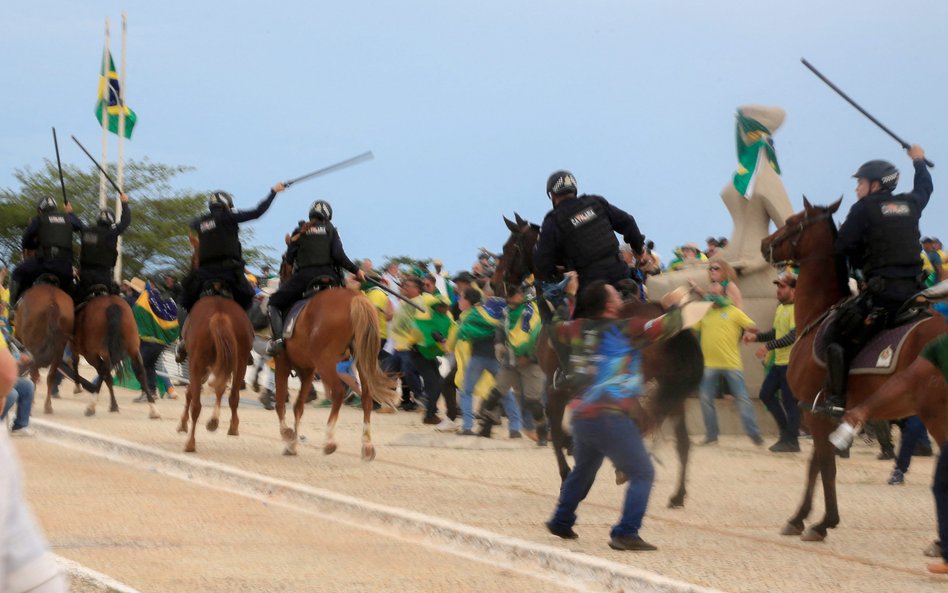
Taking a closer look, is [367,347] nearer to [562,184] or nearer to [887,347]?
[562,184]

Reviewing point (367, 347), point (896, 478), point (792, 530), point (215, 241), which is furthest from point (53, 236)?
point (792, 530)

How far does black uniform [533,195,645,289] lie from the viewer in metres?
12.0

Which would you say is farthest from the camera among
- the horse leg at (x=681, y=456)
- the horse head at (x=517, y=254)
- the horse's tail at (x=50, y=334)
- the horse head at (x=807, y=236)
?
the horse's tail at (x=50, y=334)

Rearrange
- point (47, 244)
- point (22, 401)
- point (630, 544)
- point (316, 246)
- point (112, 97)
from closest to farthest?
point (630, 544)
point (316, 246)
point (22, 401)
point (47, 244)
point (112, 97)

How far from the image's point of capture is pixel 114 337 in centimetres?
1962

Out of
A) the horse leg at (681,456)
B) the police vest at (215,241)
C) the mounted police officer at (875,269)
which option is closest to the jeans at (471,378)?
the police vest at (215,241)

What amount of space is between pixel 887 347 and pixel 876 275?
53cm

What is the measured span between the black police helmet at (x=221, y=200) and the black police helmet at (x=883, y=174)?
7.55m

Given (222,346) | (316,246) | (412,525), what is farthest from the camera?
(222,346)

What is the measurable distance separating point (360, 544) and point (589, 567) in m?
1.95

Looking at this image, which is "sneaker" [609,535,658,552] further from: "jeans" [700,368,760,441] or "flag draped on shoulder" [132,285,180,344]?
"flag draped on shoulder" [132,285,180,344]

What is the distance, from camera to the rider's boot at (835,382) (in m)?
10.5

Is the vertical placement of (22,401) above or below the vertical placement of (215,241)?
below

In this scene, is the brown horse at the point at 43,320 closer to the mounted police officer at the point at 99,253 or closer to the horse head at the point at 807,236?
the mounted police officer at the point at 99,253
